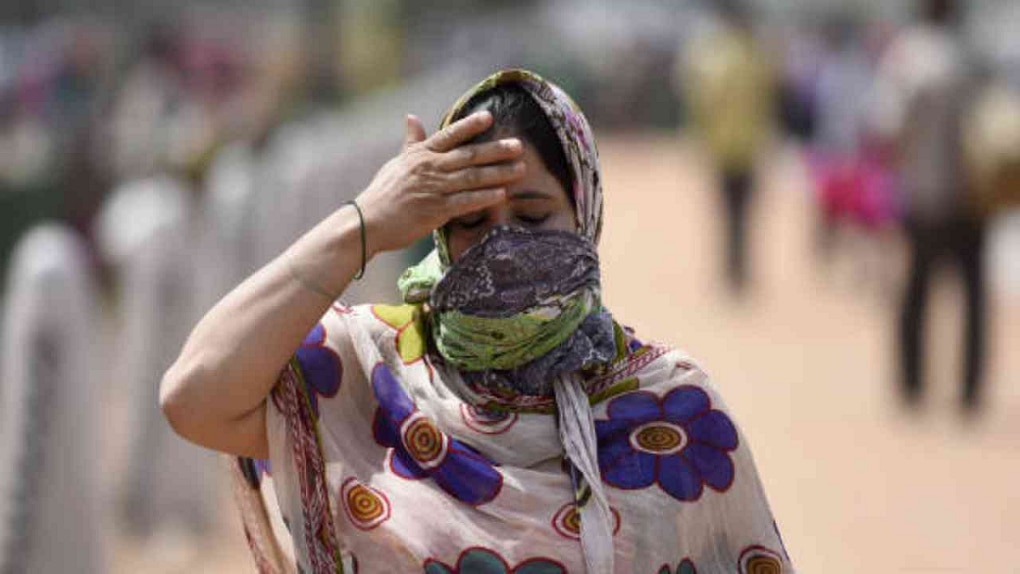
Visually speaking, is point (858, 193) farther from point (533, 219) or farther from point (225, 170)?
point (533, 219)

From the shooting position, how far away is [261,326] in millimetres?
2928

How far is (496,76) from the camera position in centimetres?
305

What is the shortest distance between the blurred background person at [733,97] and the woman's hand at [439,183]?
1158 centimetres

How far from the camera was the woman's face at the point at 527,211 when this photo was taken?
3029 mm

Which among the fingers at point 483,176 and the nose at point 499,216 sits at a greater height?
the fingers at point 483,176

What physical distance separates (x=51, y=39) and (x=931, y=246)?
13.4m

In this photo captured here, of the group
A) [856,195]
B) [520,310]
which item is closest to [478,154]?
[520,310]

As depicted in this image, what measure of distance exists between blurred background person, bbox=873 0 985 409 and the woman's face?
24.6ft

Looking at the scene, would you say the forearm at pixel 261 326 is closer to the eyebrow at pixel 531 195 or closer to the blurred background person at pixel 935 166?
the eyebrow at pixel 531 195

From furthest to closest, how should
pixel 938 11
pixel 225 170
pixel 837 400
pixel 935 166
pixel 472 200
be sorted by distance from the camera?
pixel 837 400 < pixel 225 170 < pixel 938 11 < pixel 935 166 < pixel 472 200

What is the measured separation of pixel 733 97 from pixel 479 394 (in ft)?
38.3

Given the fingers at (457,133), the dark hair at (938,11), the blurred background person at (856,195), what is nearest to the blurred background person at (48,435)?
the fingers at (457,133)

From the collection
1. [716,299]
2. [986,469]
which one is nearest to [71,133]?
[716,299]

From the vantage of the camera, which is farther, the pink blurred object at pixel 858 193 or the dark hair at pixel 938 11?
the pink blurred object at pixel 858 193
